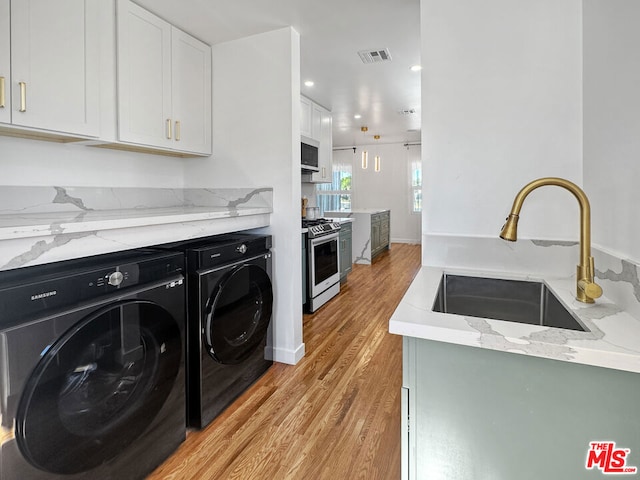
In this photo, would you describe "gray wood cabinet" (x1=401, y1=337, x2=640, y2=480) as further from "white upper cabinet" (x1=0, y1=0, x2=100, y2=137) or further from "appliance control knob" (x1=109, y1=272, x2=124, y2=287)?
"white upper cabinet" (x1=0, y1=0, x2=100, y2=137)

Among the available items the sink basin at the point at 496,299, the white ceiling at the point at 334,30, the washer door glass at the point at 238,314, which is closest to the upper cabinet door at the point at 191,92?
the white ceiling at the point at 334,30

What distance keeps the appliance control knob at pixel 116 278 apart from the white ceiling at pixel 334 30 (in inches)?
66.7

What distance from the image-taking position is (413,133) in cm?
720

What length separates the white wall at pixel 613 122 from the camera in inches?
39.3

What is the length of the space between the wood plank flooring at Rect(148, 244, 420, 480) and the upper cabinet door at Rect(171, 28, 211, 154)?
1725 mm

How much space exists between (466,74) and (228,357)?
1.89 m

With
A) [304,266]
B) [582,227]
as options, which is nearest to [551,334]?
[582,227]

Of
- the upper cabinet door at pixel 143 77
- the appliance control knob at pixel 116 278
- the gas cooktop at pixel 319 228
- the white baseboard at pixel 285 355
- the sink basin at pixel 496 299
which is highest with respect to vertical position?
the upper cabinet door at pixel 143 77

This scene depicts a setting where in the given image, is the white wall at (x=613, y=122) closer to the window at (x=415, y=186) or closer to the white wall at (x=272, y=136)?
the white wall at (x=272, y=136)

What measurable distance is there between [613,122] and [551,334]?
2.56 feet

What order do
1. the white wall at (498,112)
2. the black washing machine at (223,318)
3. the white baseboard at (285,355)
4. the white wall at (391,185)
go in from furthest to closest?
the white wall at (391,185) → the white baseboard at (285,355) → the black washing machine at (223,318) → the white wall at (498,112)

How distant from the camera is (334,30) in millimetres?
2543

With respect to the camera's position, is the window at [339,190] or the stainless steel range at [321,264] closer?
the stainless steel range at [321,264]

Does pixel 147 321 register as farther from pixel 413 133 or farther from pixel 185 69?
pixel 413 133
